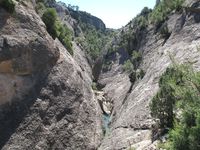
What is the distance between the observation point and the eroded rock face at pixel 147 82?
45062 mm

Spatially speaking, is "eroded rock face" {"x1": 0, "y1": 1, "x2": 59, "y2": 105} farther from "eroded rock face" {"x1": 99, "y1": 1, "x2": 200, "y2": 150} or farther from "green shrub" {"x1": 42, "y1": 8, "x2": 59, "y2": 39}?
"eroded rock face" {"x1": 99, "y1": 1, "x2": 200, "y2": 150}

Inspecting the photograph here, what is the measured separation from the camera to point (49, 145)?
140 ft

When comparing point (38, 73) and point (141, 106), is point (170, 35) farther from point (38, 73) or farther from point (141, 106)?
point (38, 73)

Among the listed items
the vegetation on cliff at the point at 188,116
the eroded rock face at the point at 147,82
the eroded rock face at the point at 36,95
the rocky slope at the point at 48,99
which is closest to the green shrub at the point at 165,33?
the eroded rock face at the point at 147,82

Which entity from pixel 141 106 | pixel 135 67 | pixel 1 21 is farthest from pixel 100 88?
pixel 1 21

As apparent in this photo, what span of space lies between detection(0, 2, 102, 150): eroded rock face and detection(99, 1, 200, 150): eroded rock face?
14.2 ft

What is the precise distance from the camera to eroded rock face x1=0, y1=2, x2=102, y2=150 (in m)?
42.2

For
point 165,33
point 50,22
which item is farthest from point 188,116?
point 165,33

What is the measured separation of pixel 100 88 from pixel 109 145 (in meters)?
53.4

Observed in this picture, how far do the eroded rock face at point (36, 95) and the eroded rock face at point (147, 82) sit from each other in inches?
170

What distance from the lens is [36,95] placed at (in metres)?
45.8

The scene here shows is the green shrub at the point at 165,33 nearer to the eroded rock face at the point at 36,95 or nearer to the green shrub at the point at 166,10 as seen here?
the green shrub at the point at 166,10

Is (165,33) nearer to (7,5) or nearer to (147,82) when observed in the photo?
(147,82)

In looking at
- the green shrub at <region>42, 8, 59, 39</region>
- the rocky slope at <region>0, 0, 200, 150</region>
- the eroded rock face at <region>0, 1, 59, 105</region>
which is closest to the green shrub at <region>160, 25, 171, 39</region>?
the rocky slope at <region>0, 0, 200, 150</region>
